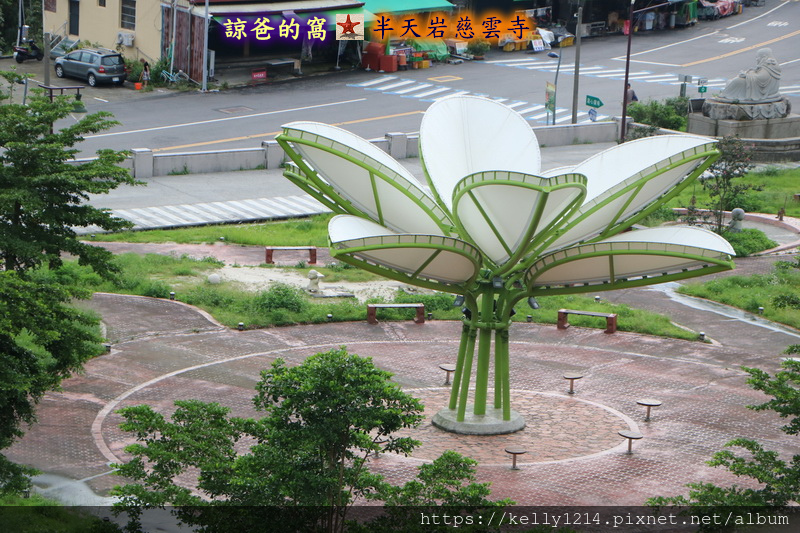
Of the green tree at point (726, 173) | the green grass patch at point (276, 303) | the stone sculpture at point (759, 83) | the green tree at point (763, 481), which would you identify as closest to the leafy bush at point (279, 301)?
the green grass patch at point (276, 303)

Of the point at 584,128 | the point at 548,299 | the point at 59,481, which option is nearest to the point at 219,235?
the point at 548,299

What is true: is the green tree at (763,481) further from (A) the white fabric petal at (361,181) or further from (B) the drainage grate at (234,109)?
(B) the drainage grate at (234,109)

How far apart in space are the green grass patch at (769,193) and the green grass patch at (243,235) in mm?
15164

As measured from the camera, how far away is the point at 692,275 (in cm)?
2433

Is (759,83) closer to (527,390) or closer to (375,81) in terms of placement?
(375,81)

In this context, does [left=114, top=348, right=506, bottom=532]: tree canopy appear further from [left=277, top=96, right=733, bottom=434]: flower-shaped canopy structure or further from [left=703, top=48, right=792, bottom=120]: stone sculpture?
[left=703, top=48, right=792, bottom=120]: stone sculpture

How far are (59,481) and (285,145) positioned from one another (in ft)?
26.0

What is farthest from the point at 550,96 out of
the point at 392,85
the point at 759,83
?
the point at 392,85

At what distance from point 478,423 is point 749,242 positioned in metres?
20.6

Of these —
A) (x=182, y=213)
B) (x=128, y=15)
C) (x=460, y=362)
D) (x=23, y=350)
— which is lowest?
(x=460, y=362)

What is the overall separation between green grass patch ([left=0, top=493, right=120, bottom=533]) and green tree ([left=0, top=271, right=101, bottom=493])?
0.40 meters

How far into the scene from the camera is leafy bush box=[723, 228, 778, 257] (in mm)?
42688

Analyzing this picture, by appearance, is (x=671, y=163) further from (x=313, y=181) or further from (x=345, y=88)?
(x=345, y=88)

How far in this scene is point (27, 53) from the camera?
65.9 metres
